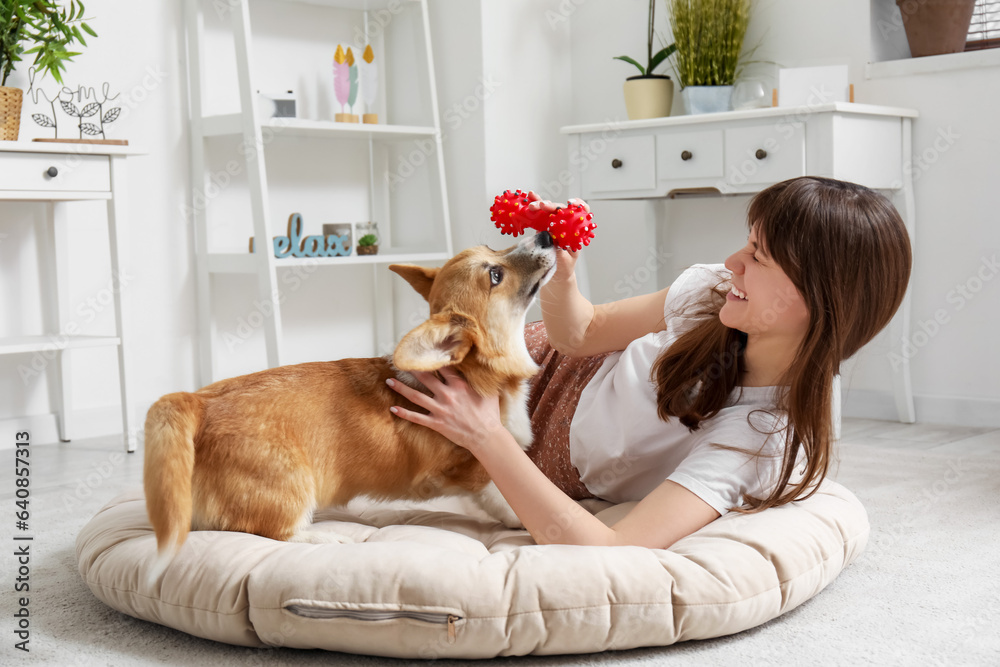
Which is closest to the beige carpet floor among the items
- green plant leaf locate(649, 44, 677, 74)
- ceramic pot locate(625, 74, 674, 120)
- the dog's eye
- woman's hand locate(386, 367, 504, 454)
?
woman's hand locate(386, 367, 504, 454)

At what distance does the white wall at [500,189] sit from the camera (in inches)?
121

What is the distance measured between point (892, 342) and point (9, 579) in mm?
2654

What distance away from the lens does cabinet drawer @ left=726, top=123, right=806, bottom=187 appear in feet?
9.22

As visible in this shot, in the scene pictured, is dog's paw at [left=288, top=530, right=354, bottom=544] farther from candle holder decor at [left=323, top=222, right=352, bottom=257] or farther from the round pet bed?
candle holder decor at [left=323, top=222, right=352, bottom=257]

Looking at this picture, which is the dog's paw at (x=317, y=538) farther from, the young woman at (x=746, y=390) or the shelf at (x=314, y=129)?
the shelf at (x=314, y=129)

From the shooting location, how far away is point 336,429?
1486 millimetres

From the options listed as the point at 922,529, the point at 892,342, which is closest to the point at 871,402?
the point at 892,342

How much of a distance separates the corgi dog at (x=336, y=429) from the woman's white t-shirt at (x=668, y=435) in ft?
0.65

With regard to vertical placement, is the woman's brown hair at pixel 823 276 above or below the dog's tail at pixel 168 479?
above

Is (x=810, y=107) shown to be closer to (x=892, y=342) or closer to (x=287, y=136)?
(x=892, y=342)

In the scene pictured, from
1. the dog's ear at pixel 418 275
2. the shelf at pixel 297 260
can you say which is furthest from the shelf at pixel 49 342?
the dog's ear at pixel 418 275

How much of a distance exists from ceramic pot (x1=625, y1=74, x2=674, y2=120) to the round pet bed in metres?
2.32

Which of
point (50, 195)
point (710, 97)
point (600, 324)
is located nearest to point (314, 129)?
point (50, 195)

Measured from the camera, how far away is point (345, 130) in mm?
3559
